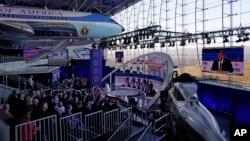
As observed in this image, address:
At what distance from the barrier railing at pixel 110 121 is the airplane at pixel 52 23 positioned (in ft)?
18.9

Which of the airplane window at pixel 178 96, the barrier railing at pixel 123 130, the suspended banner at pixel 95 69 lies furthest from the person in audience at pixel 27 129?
the suspended banner at pixel 95 69

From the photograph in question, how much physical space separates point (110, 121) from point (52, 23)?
25.3 ft

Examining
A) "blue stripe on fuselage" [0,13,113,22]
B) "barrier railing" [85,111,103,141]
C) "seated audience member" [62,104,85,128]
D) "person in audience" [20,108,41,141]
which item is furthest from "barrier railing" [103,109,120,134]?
"blue stripe on fuselage" [0,13,113,22]

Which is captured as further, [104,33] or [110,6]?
[110,6]

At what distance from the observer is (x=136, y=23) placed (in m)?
25.0

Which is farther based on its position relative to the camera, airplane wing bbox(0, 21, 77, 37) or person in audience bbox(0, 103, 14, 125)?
airplane wing bbox(0, 21, 77, 37)

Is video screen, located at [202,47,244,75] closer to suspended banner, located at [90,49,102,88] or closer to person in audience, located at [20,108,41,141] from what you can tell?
suspended banner, located at [90,49,102,88]

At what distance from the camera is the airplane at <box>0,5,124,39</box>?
12656mm

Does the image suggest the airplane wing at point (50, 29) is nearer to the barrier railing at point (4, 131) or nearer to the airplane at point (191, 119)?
the barrier railing at point (4, 131)

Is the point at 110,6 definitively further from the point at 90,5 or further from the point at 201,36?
the point at 201,36

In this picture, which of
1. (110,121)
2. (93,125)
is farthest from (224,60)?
(93,125)

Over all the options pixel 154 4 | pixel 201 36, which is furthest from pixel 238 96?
pixel 154 4

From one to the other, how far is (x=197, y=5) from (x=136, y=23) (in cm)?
850

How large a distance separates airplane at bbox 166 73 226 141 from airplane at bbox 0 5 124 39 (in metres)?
7.36
